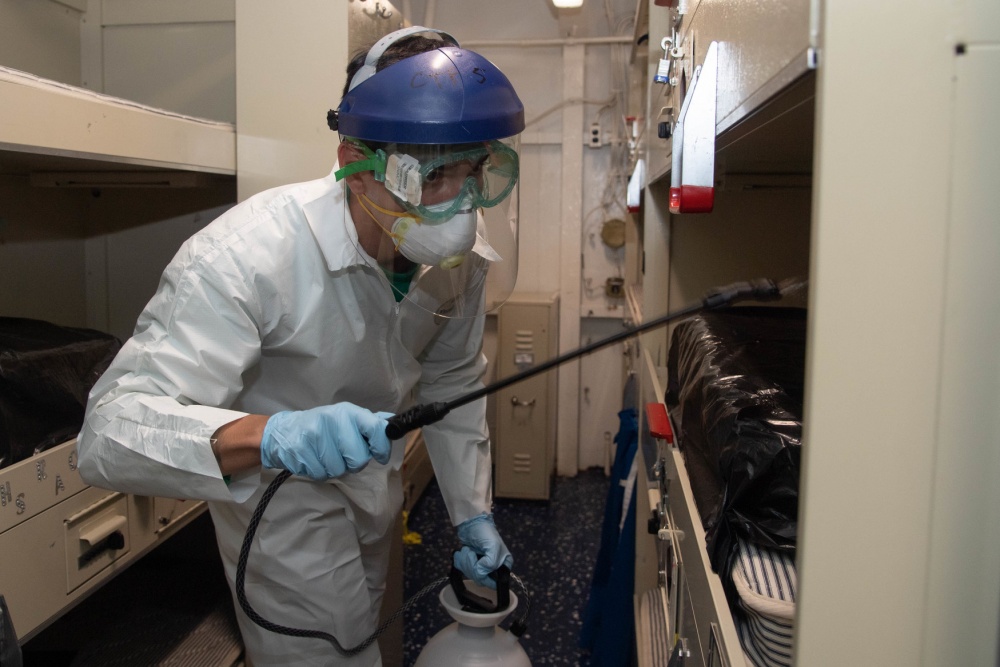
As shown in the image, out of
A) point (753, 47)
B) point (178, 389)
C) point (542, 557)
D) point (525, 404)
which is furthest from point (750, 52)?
point (525, 404)

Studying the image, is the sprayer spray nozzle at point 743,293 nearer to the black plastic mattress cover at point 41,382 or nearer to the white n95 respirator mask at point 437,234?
the white n95 respirator mask at point 437,234

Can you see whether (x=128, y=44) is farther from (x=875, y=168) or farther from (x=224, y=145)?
(x=875, y=168)

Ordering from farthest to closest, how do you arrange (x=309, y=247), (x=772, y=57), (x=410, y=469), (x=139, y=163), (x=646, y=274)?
(x=410, y=469)
(x=646, y=274)
(x=139, y=163)
(x=309, y=247)
(x=772, y=57)

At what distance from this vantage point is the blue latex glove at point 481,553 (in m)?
1.49

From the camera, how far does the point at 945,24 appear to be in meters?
0.39

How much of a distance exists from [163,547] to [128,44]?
152cm

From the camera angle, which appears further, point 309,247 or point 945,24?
point 309,247

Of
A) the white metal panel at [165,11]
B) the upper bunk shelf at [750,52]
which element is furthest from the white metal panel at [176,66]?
the upper bunk shelf at [750,52]

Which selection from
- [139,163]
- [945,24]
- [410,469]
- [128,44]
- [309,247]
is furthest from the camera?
[410,469]

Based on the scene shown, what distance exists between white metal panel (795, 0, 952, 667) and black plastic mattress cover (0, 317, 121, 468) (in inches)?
51.2

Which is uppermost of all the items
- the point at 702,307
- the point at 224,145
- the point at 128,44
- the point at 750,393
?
the point at 128,44

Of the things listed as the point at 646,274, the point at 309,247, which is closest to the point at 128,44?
the point at 309,247

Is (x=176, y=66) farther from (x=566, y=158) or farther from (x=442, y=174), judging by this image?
(x=566, y=158)

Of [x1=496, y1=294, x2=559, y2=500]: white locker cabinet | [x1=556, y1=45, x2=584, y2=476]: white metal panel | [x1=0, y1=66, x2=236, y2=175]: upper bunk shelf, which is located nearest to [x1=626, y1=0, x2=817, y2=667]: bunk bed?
[x1=0, y1=66, x2=236, y2=175]: upper bunk shelf
